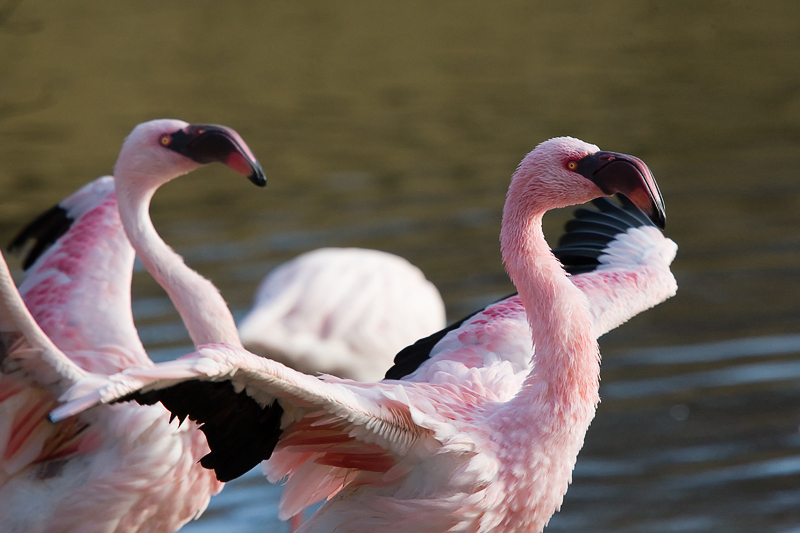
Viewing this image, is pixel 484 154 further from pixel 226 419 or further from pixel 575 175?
pixel 226 419

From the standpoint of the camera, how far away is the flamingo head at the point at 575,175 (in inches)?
141

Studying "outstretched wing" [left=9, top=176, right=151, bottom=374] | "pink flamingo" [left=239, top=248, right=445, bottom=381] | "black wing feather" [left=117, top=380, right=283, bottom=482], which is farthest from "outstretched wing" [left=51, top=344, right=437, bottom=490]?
"pink flamingo" [left=239, top=248, right=445, bottom=381]

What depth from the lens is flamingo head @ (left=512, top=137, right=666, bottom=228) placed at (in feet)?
11.8

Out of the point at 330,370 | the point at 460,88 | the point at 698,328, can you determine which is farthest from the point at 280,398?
the point at 460,88

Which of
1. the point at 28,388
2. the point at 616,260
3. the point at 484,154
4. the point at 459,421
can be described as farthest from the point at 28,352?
the point at 484,154

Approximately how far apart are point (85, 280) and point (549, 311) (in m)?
2.51

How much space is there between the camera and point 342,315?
7484 millimetres

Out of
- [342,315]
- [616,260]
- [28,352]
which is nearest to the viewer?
[28,352]

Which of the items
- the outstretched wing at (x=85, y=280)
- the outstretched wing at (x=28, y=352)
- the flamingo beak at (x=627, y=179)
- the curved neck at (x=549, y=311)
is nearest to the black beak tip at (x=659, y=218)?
the flamingo beak at (x=627, y=179)

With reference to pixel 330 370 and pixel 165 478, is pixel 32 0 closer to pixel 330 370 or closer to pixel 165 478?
pixel 330 370

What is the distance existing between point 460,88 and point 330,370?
858cm

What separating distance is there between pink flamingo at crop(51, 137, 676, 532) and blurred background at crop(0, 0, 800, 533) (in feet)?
6.84

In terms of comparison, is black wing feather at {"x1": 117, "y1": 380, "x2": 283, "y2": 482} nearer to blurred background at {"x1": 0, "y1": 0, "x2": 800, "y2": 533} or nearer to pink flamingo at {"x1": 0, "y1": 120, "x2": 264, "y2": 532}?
pink flamingo at {"x1": 0, "y1": 120, "x2": 264, "y2": 532}

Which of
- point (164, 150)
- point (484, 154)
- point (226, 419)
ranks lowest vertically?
point (484, 154)
